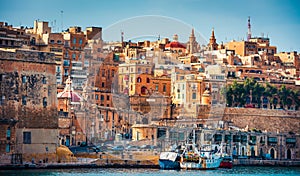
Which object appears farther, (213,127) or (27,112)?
(213,127)

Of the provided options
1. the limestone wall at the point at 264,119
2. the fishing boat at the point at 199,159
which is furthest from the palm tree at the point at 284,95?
the fishing boat at the point at 199,159

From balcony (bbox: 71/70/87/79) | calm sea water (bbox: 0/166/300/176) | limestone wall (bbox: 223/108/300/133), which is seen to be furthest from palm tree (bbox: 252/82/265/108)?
calm sea water (bbox: 0/166/300/176)

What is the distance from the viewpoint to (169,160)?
5216 cm

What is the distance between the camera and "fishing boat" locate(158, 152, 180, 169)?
52.0 metres

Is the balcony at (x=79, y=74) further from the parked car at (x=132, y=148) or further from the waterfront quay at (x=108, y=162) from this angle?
the waterfront quay at (x=108, y=162)

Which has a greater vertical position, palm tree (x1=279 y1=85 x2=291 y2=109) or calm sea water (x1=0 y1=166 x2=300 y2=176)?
palm tree (x1=279 y1=85 x2=291 y2=109)

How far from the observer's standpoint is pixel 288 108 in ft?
236

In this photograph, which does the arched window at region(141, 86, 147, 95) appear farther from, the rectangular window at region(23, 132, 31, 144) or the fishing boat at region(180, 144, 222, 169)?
the rectangular window at region(23, 132, 31, 144)

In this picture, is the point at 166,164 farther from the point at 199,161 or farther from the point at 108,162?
the point at 108,162

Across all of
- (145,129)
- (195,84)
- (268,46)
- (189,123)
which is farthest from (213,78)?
(268,46)

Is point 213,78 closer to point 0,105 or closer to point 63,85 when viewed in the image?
point 63,85

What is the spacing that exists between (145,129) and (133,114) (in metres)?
6.45

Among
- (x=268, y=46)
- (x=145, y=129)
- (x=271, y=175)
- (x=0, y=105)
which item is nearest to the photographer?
(x=0, y=105)

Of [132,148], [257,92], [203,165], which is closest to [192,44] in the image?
[257,92]
